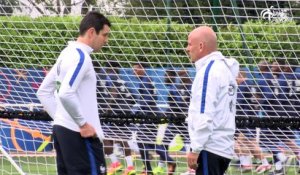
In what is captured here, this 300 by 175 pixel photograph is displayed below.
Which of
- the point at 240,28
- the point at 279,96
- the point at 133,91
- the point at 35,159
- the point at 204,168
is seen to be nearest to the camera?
the point at 204,168

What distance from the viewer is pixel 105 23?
20.3 feet

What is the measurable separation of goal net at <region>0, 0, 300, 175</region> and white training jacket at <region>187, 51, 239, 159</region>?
6.80 feet

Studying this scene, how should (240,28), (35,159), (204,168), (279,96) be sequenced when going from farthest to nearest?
1. (35,159)
2. (279,96)
3. (240,28)
4. (204,168)

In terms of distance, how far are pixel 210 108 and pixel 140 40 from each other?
298cm

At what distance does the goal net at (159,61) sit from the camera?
811 centimetres

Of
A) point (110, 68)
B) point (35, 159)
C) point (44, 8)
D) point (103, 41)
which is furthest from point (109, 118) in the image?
point (35, 159)

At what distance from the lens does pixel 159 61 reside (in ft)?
28.1

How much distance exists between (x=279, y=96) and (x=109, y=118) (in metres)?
1.71

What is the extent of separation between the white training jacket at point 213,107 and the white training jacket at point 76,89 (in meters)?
0.71

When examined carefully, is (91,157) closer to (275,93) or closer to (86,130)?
(86,130)

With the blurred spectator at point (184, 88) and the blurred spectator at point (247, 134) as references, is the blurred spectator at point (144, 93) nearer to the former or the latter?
the blurred spectator at point (184, 88)

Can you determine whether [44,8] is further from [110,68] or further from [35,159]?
[35,159]

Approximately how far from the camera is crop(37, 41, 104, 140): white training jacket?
5859 mm

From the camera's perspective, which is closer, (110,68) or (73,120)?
(73,120)
